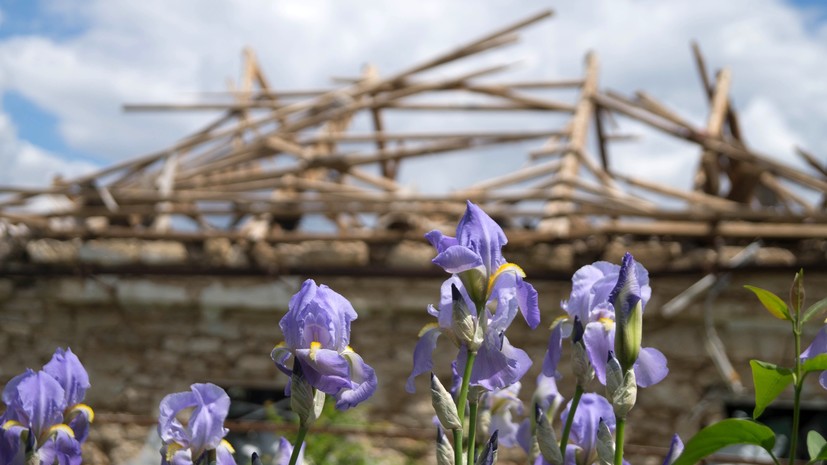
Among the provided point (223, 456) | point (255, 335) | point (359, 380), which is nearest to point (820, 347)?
point (359, 380)

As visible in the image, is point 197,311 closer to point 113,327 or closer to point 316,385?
point 113,327

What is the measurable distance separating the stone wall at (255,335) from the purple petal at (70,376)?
4.24 m

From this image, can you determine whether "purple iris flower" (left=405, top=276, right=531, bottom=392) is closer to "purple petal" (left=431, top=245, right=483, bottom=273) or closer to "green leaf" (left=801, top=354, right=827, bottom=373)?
"purple petal" (left=431, top=245, right=483, bottom=273)

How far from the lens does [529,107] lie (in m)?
7.54

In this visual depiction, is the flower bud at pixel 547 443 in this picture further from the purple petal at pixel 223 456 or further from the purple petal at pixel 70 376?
the purple petal at pixel 70 376

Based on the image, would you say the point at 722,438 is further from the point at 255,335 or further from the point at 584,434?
the point at 255,335

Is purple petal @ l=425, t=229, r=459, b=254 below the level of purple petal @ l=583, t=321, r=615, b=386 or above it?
above

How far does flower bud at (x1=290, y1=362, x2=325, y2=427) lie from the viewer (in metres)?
0.94

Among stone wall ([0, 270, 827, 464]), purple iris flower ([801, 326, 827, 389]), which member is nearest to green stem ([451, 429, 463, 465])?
purple iris flower ([801, 326, 827, 389])

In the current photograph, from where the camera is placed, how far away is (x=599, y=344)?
1.00 metres

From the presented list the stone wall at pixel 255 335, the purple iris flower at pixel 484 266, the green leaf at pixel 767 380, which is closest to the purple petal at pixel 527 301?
the purple iris flower at pixel 484 266

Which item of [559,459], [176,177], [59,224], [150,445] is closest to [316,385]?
[559,459]

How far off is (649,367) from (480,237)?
246 millimetres

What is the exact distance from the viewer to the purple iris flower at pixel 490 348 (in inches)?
38.2
